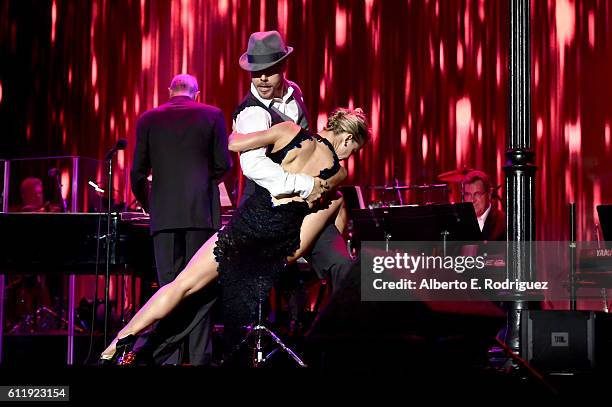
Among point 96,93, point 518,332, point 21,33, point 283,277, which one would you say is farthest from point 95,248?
point 21,33

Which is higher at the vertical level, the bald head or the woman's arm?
the bald head

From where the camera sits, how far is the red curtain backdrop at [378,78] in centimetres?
928

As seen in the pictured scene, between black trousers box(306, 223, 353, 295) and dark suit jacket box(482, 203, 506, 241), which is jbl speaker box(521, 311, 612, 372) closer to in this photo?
black trousers box(306, 223, 353, 295)

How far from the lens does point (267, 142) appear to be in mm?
4309

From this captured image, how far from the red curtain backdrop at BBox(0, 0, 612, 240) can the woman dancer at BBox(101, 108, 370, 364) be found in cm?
500

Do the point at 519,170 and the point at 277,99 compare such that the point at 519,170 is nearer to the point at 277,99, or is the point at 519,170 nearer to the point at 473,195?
the point at 277,99

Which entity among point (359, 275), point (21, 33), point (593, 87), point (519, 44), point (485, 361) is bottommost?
point (485, 361)

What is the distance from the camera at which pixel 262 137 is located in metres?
4.29

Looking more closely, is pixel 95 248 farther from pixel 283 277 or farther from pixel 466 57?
pixel 466 57

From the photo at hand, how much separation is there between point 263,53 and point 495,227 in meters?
3.31

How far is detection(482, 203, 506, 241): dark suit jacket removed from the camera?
7.32m

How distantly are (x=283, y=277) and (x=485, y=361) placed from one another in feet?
10.2

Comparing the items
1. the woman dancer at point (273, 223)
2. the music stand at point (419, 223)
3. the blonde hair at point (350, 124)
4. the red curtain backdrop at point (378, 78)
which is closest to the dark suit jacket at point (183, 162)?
the woman dancer at point (273, 223)

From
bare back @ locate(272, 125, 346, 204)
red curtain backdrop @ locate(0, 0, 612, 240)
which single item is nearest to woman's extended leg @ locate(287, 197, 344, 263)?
bare back @ locate(272, 125, 346, 204)
